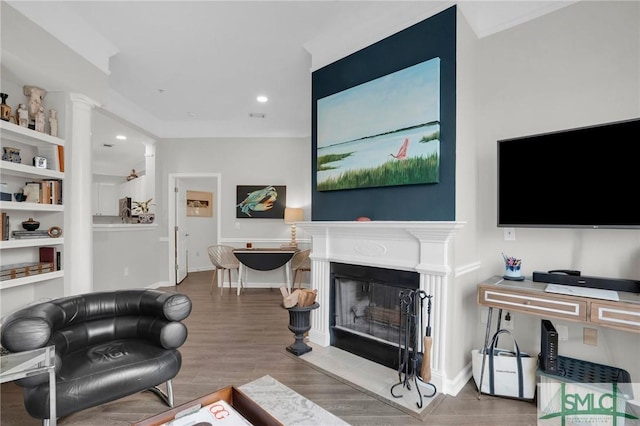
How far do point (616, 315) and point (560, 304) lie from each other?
24 cm

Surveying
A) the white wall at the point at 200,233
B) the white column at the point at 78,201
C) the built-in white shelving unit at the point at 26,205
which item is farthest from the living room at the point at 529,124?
the white wall at the point at 200,233

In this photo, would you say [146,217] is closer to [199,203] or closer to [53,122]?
[199,203]

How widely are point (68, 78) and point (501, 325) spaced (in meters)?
4.15

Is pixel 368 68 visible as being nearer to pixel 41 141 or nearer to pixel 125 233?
pixel 41 141

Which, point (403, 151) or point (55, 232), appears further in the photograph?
point (55, 232)

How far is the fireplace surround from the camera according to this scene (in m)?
2.12

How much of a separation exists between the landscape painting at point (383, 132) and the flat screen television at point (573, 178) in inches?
21.8

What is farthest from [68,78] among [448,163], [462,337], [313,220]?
[462,337]

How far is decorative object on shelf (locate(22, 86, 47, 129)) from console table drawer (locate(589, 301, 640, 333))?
4.25 m

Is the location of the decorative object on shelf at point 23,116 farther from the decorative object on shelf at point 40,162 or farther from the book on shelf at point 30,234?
the book on shelf at point 30,234

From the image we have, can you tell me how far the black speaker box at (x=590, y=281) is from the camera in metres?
1.85

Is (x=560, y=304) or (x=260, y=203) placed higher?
(x=260, y=203)

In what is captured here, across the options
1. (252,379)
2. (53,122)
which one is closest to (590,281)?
(252,379)

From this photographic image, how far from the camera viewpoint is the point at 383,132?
8.02 feet
